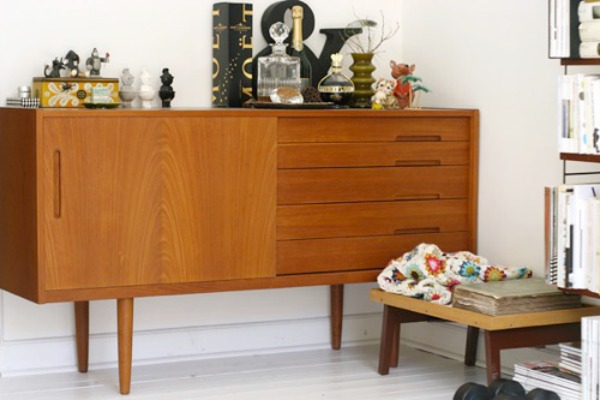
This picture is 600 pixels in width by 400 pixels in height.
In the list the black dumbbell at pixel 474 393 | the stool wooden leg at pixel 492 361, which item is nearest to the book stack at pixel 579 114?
the stool wooden leg at pixel 492 361

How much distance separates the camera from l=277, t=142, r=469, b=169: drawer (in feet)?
11.6

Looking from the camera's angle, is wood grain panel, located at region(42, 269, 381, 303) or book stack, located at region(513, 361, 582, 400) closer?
book stack, located at region(513, 361, 582, 400)

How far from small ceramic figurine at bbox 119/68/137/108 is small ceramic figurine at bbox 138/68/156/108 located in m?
0.03

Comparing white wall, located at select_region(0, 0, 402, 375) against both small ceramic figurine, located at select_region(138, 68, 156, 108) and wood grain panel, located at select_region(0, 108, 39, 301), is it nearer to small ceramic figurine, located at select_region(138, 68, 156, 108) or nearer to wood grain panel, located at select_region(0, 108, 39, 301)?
small ceramic figurine, located at select_region(138, 68, 156, 108)

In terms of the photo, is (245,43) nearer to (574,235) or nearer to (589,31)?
(589,31)

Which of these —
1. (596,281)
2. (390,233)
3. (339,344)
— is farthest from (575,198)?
(339,344)

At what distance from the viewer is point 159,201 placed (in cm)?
336

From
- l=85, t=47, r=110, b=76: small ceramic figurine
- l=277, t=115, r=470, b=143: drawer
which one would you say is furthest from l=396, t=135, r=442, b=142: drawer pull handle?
l=85, t=47, r=110, b=76: small ceramic figurine

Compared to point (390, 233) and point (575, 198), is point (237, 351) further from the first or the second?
point (575, 198)

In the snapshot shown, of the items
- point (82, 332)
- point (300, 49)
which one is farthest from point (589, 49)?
point (82, 332)

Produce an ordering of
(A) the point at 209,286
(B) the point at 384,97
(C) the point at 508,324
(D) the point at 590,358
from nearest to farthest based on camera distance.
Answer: (D) the point at 590,358 < (C) the point at 508,324 < (A) the point at 209,286 < (B) the point at 384,97

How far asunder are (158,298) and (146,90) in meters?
0.74

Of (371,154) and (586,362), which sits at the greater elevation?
(371,154)

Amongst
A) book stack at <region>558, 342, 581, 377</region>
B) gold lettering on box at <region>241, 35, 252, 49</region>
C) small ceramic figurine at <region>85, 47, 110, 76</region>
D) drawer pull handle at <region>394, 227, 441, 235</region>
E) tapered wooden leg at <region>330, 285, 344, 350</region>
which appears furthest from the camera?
tapered wooden leg at <region>330, 285, 344, 350</region>
